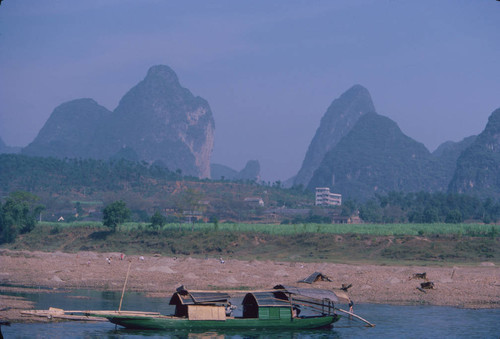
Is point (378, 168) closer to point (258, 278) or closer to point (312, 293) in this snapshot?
point (258, 278)

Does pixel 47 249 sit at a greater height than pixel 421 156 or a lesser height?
lesser

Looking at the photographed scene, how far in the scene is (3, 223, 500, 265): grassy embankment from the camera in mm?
46844

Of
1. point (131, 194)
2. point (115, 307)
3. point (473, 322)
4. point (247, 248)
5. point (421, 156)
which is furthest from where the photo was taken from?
point (421, 156)

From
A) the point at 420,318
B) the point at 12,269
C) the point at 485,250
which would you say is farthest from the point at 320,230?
the point at 420,318

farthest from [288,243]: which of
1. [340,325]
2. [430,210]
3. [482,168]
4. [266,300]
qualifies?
[482,168]

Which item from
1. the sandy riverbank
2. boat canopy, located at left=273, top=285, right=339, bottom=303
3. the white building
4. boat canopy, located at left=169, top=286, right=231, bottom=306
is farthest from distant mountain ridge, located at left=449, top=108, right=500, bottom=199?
boat canopy, located at left=169, top=286, right=231, bottom=306

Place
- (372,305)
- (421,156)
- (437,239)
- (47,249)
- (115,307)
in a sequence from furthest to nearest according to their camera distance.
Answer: (421,156) → (47,249) → (437,239) → (372,305) → (115,307)

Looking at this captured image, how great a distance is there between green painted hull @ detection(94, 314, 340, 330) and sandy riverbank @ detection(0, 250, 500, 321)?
5.88 m

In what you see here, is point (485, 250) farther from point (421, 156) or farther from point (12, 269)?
point (421, 156)

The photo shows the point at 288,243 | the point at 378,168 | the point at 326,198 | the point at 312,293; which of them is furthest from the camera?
the point at 378,168

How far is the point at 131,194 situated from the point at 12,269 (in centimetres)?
6538

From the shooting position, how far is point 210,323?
2119 cm

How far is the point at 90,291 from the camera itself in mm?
31062

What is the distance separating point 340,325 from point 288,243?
30.9m
